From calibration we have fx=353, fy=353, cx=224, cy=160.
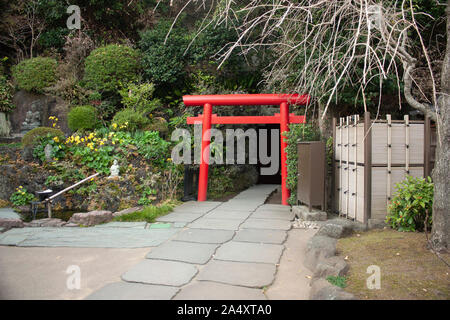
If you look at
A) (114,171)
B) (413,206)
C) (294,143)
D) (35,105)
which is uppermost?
(35,105)

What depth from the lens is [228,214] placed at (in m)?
6.81

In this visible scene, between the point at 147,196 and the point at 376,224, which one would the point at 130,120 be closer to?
the point at 147,196

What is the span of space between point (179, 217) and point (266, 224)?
162cm

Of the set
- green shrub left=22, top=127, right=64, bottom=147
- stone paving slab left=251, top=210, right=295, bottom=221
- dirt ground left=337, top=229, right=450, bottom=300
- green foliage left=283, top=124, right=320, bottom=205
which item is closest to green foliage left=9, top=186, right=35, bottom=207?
green shrub left=22, top=127, right=64, bottom=147

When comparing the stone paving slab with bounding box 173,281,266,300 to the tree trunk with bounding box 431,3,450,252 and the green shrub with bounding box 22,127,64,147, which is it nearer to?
the tree trunk with bounding box 431,3,450,252

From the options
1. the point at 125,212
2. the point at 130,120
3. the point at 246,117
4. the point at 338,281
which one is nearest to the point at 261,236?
the point at 338,281

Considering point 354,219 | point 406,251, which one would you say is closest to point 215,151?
point 354,219

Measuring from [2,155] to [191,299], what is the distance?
753cm

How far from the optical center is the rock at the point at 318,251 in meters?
3.94

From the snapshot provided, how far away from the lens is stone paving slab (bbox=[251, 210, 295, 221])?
643 cm

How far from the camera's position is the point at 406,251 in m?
3.90

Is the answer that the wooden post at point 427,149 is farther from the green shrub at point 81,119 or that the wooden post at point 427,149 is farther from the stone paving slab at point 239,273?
the green shrub at point 81,119

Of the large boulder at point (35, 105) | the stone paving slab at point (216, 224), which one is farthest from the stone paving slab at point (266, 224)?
the large boulder at point (35, 105)

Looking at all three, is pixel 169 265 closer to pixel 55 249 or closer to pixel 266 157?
pixel 55 249
